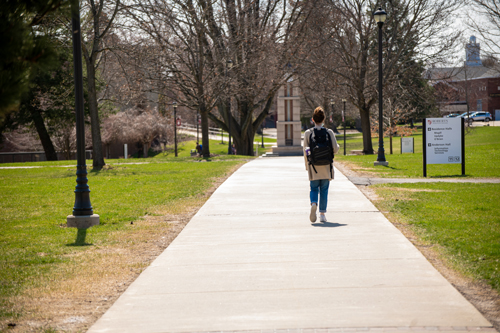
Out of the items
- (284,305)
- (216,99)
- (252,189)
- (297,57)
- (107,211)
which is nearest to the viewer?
(284,305)

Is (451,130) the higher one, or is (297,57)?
(297,57)

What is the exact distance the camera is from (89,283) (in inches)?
225

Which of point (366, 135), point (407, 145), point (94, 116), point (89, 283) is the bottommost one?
point (89, 283)

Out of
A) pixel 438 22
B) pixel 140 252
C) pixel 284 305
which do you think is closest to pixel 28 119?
pixel 438 22

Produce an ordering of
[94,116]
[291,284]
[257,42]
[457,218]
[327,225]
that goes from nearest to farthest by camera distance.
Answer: [291,284] → [327,225] → [457,218] → [94,116] → [257,42]

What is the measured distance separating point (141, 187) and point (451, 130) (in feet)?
29.6

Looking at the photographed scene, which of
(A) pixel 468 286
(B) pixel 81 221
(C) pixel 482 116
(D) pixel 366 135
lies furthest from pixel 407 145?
(C) pixel 482 116

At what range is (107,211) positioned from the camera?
10.7 m

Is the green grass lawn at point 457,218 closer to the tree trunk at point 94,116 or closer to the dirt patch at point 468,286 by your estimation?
the dirt patch at point 468,286

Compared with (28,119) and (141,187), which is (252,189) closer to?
(141,187)

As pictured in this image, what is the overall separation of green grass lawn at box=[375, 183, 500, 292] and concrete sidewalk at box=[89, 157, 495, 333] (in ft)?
1.60

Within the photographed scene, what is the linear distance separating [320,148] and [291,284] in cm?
357

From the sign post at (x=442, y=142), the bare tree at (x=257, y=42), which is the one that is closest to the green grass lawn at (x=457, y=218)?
the sign post at (x=442, y=142)

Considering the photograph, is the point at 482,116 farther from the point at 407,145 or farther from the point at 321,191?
the point at 321,191
